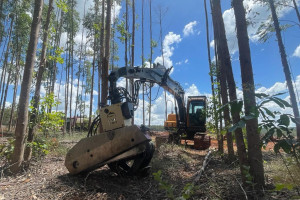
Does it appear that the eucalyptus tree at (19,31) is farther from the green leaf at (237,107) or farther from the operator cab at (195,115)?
the green leaf at (237,107)

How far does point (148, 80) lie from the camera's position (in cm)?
665

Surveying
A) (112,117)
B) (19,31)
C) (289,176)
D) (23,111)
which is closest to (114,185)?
(112,117)

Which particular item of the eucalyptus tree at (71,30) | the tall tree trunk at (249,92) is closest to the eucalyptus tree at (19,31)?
the eucalyptus tree at (71,30)

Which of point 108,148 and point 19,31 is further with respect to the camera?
point 19,31

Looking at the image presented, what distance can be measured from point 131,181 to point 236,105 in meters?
3.59

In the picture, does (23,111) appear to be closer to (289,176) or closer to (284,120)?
(284,120)

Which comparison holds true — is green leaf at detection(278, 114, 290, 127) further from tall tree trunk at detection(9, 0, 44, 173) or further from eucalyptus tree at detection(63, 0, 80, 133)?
eucalyptus tree at detection(63, 0, 80, 133)

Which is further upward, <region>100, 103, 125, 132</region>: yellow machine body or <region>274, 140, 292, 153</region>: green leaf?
<region>100, 103, 125, 132</region>: yellow machine body

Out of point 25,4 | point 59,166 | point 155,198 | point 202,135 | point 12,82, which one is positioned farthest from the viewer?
point 12,82

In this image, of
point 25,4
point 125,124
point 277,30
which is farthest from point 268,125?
point 25,4

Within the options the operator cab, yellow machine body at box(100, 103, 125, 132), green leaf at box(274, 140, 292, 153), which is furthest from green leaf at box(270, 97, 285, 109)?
the operator cab

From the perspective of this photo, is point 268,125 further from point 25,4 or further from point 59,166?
point 25,4

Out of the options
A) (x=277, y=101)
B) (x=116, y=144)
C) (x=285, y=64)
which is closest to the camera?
(x=277, y=101)

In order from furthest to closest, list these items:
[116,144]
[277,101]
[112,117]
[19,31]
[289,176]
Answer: [19,31] < [112,117] < [116,144] < [289,176] < [277,101]
